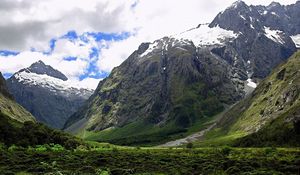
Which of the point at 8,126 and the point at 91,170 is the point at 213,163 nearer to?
the point at 91,170

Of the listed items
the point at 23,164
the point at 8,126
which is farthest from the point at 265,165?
the point at 8,126

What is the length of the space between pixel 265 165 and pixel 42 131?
Result: 123 metres

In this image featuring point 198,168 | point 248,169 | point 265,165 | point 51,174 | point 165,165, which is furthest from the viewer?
point 165,165

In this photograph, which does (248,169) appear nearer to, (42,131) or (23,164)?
(23,164)

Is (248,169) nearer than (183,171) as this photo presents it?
Yes

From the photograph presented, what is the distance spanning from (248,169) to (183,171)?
463 inches

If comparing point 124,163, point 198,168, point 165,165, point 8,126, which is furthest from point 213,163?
point 8,126

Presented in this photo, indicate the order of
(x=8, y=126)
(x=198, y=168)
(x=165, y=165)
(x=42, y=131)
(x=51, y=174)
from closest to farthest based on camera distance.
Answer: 1. (x=51, y=174)
2. (x=198, y=168)
3. (x=165, y=165)
4. (x=8, y=126)
5. (x=42, y=131)

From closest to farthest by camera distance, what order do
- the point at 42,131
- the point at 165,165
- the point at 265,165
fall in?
1. the point at 265,165
2. the point at 165,165
3. the point at 42,131

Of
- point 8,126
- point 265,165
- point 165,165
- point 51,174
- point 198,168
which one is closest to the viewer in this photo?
point 51,174

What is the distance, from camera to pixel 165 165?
9062 cm

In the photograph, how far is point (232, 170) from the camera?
74.6 metres

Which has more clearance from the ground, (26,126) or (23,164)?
(26,126)

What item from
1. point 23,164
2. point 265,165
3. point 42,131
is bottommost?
point 265,165
